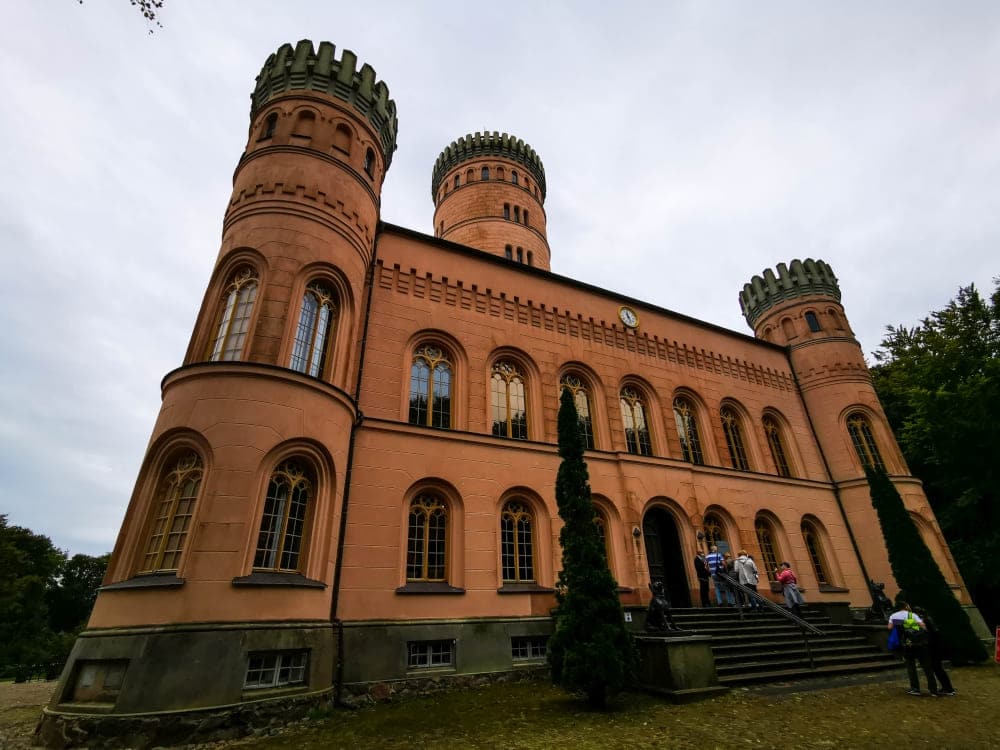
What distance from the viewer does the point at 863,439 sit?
23125 millimetres

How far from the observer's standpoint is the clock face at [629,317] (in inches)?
803

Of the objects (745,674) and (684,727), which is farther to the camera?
(745,674)

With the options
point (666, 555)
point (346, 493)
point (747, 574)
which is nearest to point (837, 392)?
point (747, 574)

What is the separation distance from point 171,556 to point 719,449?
18944 mm

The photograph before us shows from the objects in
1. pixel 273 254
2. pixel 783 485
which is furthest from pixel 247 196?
pixel 783 485

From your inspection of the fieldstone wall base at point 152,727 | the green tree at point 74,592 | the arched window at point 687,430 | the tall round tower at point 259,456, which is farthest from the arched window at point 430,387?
the green tree at point 74,592

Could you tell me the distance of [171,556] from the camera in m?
9.45

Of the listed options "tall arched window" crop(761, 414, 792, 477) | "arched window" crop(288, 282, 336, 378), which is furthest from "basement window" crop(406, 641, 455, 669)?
"tall arched window" crop(761, 414, 792, 477)

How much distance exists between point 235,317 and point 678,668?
12865 millimetres

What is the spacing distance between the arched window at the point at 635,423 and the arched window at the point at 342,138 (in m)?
13.1

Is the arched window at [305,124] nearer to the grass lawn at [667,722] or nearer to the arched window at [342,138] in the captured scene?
the arched window at [342,138]

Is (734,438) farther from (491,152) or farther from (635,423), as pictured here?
(491,152)

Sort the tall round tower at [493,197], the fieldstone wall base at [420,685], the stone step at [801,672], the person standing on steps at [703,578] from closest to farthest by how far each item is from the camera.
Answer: the fieldstone wall base at [420,685] < the stone step at [801,672] < the person standing on steps at [703,578] < the tall round tower at [493,197]

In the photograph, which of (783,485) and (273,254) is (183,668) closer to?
(273,254)
